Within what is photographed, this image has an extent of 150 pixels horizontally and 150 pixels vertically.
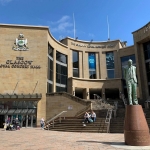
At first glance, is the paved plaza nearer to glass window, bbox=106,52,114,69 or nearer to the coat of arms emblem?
the coat of arms emblem

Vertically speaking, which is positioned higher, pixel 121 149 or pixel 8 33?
pixel 8 33

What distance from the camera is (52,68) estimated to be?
109 feet

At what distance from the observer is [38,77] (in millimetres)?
28594

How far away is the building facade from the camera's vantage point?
2733 cm

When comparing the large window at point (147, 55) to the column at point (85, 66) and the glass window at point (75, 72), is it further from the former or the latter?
the glass window at point (75, 72)

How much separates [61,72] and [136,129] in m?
28.1

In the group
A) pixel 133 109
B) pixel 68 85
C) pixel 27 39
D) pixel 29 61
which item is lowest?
pixel 133 109

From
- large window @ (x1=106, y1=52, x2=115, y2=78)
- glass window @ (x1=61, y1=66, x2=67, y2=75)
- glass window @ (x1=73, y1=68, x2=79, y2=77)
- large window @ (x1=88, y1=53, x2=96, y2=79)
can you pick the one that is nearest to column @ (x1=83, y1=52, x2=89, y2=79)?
large window @ (x1=88, y1=53, x2=96, y2=79)

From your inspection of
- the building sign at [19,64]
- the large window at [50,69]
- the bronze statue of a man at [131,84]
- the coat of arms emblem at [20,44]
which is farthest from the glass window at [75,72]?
the bronze statue of a man at [131,84]

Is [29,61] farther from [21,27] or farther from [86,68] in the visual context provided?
[86,68]

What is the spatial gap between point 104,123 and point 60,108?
9563mm

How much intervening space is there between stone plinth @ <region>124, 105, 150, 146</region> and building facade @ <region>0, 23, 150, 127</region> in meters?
19.5

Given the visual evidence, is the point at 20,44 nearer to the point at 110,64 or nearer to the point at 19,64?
the point at 19,64

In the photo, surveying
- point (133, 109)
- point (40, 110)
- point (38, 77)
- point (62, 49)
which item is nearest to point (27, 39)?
point (38, 77)
